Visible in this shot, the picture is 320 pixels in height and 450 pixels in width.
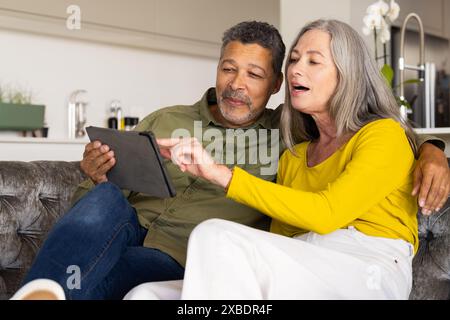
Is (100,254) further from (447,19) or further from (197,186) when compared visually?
(447,19)

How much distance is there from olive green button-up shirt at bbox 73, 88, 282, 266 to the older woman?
0.10m

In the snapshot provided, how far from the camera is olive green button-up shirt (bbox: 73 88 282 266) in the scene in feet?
5.98

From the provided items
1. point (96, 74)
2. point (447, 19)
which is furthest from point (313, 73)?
point (447, 19)

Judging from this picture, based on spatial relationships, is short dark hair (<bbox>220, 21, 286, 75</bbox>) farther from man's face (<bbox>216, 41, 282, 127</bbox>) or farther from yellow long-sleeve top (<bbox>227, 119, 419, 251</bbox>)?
yellow long-sleeve top (<bbox>227, 119, 419, 251</bbox>)

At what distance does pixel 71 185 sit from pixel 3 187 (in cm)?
22

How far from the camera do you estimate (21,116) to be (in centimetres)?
320

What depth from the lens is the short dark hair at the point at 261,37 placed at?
1908 mm

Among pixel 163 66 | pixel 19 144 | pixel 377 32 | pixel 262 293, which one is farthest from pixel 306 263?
pixel 163 66

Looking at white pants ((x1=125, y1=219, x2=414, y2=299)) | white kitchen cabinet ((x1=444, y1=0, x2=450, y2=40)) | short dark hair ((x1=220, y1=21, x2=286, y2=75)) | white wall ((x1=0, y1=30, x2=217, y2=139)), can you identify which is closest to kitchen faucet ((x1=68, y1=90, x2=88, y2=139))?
white wall ((x1=0, y1=30, x2=217, y2=139))

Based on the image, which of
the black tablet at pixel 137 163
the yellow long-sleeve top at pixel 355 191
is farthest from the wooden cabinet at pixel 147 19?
the yellow long-sleeve top at pixel 355 191

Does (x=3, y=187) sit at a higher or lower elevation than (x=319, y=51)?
lower

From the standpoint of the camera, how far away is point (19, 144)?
10.5ft

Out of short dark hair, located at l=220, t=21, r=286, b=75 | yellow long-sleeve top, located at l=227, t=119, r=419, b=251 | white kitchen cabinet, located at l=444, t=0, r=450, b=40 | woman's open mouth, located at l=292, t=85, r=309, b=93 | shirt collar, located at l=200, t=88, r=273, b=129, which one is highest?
white kitchen cabinet, located at l=444, t=0, r=450, b=40
